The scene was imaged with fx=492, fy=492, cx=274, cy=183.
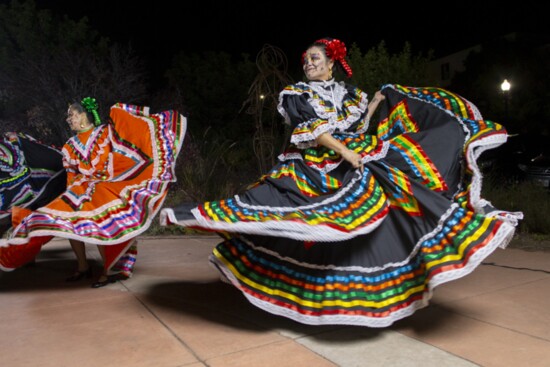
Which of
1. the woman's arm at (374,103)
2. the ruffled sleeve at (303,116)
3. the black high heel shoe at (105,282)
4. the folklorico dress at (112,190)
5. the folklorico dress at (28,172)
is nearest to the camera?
the ruffled sleeve at (303,116)

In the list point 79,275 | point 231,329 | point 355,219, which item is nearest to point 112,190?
point 79,275

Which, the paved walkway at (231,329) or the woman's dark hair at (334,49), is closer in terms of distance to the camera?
the paved walkway at (231,329)

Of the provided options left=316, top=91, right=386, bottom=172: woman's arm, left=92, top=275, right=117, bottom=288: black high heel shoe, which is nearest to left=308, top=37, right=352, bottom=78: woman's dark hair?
left=316, top=91, right=386, bottom=172: woman's arm

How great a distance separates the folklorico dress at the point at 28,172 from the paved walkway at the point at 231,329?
0.78m

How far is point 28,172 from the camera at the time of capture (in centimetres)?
458

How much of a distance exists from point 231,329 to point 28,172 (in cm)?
282

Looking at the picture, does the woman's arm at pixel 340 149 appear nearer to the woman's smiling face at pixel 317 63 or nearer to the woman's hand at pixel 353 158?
the woman's hand at pixel 353 158

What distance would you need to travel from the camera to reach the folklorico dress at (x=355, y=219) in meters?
2.52

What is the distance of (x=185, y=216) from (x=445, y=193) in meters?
1.47

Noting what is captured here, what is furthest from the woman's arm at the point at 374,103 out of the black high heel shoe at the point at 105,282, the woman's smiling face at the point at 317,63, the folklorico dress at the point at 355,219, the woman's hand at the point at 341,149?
the black high heel shoe at the point at 105,282

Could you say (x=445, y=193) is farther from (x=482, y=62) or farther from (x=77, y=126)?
(x=482, y=62)

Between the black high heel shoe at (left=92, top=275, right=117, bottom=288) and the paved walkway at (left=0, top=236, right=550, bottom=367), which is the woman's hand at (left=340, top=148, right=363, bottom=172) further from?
the black high heel shoe at (left=92, top=275, right=117, bottom=288)

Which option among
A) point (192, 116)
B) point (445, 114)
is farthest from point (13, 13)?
point (445, 114)

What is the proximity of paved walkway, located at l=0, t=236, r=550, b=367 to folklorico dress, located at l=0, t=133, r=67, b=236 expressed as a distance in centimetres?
78
